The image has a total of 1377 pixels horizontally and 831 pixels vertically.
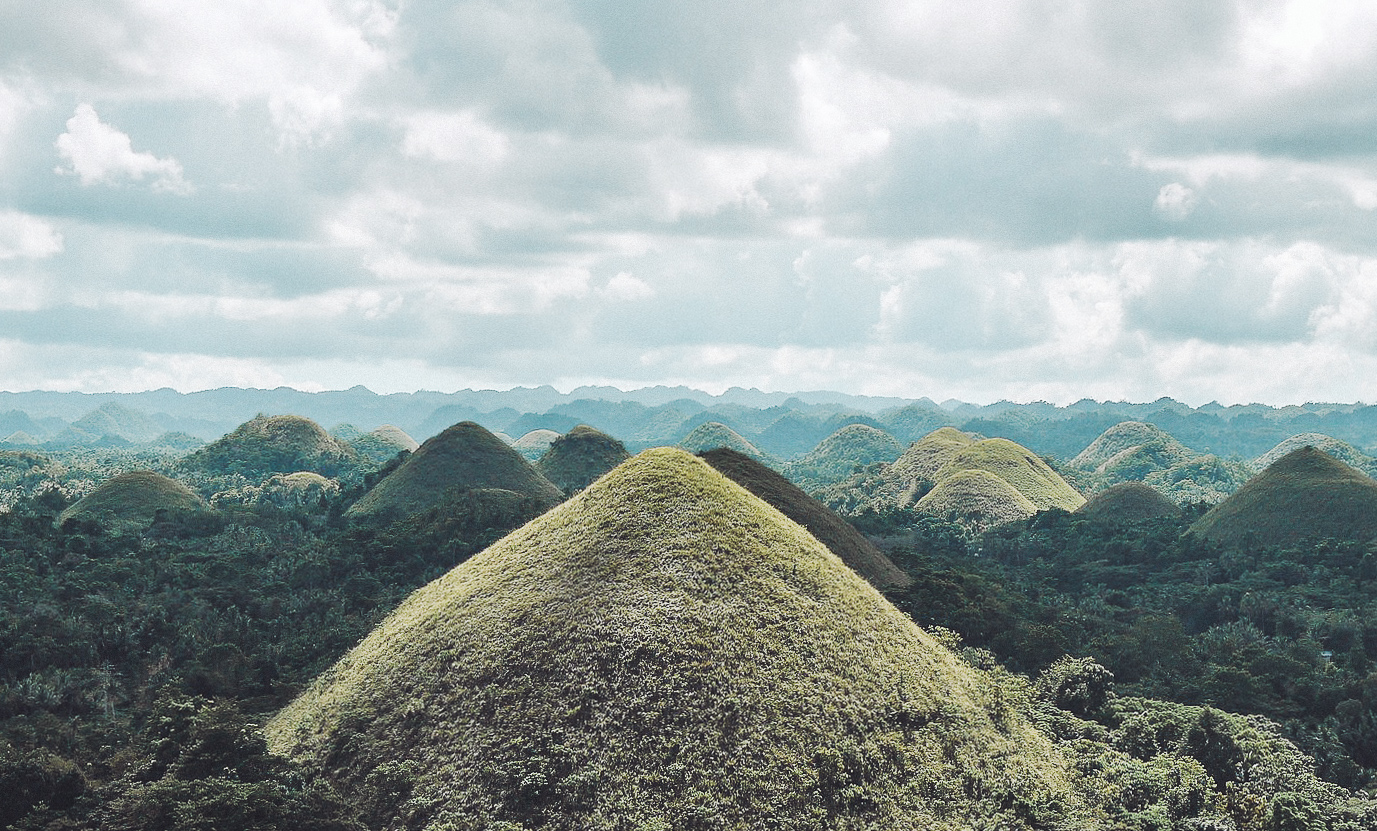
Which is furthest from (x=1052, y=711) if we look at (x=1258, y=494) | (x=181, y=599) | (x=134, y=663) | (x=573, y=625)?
(x=1258, y=494)

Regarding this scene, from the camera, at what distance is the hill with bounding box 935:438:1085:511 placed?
108 m

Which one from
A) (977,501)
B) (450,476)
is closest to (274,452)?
(450,476)

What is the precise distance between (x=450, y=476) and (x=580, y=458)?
24016 millimetres

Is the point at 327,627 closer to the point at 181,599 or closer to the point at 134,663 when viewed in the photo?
the point at 134,663

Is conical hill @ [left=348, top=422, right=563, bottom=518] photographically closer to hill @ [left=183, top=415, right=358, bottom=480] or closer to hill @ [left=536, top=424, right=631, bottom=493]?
hill @ [left=536, top=424, right=631, bottom=493]

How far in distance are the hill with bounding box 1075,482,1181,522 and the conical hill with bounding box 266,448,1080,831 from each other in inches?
2770

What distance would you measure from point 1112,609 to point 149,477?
280 feet

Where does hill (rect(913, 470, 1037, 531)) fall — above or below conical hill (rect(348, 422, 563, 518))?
below

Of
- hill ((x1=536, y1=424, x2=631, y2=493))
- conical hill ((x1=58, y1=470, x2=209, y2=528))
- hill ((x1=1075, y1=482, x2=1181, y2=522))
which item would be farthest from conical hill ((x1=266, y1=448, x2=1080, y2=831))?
hill ((x1=536, y1=424, x2=631, y2=493))

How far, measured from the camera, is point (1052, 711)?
30469mm

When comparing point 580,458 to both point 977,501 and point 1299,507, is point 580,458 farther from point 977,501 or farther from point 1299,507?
point 1299,507

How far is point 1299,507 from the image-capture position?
2879 inches

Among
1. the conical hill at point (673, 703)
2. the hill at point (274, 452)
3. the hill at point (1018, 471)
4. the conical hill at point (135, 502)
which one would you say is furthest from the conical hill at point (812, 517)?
the hill at point (274, 452)

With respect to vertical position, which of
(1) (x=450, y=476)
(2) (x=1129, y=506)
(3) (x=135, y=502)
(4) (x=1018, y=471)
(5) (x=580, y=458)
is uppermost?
(5) (x=580, y=458)
